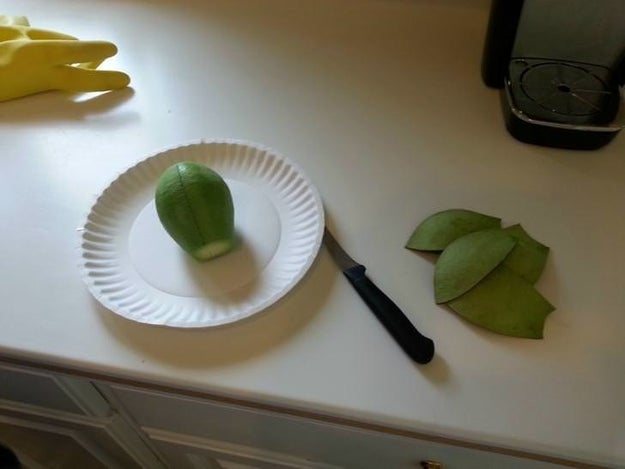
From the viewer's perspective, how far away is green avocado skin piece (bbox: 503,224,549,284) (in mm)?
469

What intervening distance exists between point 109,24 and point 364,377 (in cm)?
64

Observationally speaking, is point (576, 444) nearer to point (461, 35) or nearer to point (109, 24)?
point (461, 35)

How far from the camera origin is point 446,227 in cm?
50

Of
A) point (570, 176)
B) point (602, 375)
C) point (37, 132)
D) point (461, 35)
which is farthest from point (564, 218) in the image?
point (37, 132)

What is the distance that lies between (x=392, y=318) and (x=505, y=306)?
0.32 feet

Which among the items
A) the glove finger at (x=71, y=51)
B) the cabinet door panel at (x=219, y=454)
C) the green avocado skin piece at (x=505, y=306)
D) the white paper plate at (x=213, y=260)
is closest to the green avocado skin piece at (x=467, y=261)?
the green avocado skin piece at (x=505, y=306)

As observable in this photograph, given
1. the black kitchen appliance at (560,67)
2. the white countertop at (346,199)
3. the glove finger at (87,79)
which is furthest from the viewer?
the glove finger at (87,79)

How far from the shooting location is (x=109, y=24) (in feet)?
2.52

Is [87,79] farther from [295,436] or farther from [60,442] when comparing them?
[60,442]

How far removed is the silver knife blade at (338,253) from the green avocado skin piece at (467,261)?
0.08 metres

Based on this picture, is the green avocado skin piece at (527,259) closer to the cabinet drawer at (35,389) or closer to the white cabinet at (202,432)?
the white cabinet at (202,432)

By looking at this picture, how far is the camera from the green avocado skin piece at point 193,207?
470 mm

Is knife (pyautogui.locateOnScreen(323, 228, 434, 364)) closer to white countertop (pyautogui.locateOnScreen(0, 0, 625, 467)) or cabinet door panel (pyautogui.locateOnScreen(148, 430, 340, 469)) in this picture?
white countertop (pyautogui.locateOnScreen(0, 0, 625, 467))

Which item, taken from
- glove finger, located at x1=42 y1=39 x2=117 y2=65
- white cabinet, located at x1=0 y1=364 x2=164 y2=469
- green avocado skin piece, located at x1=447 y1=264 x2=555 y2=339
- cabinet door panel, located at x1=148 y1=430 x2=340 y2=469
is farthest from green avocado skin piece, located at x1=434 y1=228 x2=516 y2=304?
glove finger, located at x1=42 y1=39 x2=117 y2=65
